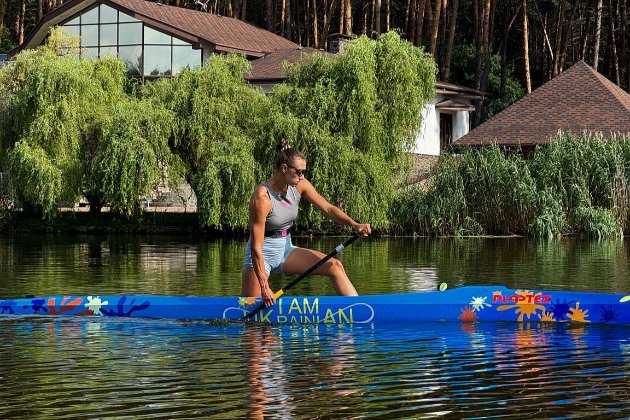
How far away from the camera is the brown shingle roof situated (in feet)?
138

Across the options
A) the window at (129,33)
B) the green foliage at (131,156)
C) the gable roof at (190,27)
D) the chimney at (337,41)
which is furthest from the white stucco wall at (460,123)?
the green foliage at (131,156)

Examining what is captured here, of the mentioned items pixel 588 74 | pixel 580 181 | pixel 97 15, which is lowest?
pixel 580 181

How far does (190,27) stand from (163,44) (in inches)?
47.3

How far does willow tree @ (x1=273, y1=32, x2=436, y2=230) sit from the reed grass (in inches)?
48.1

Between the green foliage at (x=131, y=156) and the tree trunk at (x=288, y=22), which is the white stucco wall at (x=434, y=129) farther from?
the green foliage at (x=131, y=156)

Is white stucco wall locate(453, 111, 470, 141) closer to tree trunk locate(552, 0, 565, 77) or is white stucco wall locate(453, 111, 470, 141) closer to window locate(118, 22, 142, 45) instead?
tree trunk locate(552, 0, 565, 77)

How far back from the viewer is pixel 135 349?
10.6 metres

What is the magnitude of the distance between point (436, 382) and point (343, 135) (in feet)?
71.9

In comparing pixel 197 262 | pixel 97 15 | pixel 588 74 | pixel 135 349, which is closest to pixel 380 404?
pixel 135 349

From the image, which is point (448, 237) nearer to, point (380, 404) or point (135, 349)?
point (135, 349)

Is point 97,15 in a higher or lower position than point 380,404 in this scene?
higher

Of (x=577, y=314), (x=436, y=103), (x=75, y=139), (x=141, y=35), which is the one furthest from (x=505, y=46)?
(x=577, y=314)

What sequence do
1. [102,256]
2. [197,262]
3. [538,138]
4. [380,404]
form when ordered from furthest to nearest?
[538,138], [102,256], [197,262], [380,404]

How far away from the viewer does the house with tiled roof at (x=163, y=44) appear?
148 feet
